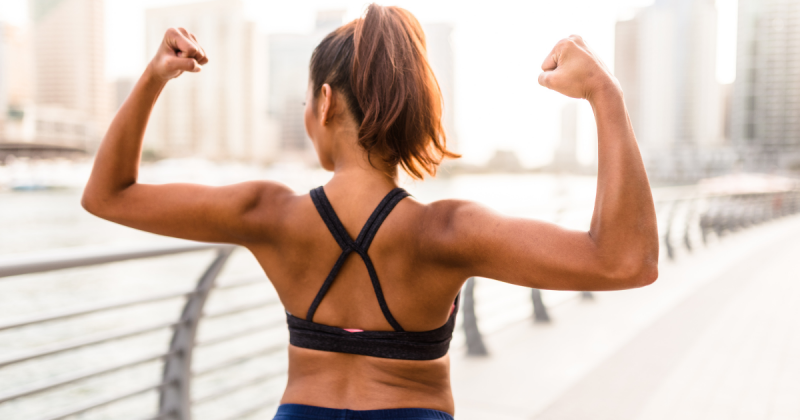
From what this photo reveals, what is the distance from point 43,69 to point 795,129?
89134mm

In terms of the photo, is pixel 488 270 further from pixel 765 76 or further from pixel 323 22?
pixel 765 76

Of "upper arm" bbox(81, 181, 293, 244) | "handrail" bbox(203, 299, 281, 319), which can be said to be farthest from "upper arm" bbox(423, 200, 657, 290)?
"handrail" bbox(203, 299, 281, 319)

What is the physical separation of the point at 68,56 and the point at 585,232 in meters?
83.3

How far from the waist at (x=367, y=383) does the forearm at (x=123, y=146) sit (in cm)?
55

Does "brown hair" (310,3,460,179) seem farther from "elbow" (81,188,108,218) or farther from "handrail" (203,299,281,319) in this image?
"handrail" (203,299,281,319)

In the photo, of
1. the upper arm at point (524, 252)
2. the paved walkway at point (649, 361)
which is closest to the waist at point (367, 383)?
the upper arm at point (524, 252)

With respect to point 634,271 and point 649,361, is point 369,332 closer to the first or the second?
point 634,271

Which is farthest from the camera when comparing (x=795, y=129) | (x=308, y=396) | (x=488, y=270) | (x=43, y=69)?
(x=43, y=69)

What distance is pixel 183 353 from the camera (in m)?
2.64

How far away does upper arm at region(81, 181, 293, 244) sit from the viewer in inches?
47.4

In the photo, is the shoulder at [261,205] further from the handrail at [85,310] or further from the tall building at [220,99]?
the tall building at [220,99]

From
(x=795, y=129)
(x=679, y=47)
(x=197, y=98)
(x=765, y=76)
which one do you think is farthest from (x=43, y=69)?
(x=795, y=129)

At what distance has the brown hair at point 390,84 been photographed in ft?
3.75

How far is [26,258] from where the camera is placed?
179cm
